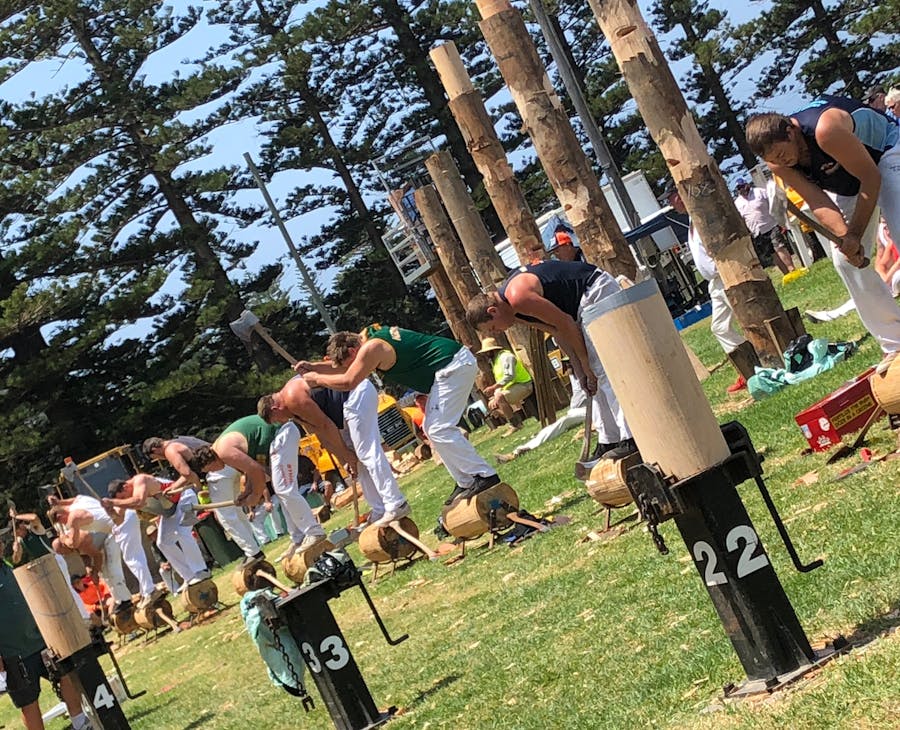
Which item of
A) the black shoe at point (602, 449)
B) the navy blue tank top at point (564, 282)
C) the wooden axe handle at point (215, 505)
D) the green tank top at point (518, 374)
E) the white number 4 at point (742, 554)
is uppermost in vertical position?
the navy blue tank top at point (564, 282)

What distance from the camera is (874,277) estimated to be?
24.9ft

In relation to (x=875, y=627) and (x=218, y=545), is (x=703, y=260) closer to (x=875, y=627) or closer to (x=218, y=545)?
(x=875, y=627)

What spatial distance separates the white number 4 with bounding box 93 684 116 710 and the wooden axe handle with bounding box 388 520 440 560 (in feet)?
11.1

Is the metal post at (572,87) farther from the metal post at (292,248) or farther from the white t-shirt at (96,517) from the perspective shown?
the metal post at (292,248)

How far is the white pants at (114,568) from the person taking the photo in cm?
1743

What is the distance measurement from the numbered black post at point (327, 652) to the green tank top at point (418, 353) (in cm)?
459

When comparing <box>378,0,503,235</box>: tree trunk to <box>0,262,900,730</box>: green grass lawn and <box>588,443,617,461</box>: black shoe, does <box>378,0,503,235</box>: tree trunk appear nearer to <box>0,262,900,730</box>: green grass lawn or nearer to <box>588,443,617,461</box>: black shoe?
<box>0,262,900,730</box>: green grass lawn

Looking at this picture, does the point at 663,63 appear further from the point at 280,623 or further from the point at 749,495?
the point at 280,623

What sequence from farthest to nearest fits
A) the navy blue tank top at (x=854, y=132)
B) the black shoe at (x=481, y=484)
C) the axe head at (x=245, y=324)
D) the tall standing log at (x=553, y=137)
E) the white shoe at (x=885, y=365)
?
the tall standing log at (x=553, y=137) < the axe head at (x=245, y=324) < the black shoe at (x=481, y=484) < the white shoe at (x=885, y=365) < the navy blue tank top at (x=854, y=132)

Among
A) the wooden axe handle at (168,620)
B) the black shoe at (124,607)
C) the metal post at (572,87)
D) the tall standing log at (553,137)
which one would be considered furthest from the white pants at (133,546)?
the metal post at (572,87)

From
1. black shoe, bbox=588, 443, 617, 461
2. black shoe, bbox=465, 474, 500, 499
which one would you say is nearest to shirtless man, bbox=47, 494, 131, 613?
black shoe, bbox=465, 474, 500, 499

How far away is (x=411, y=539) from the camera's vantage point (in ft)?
36.6

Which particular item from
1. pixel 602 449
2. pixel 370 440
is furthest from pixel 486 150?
pixel 602 449

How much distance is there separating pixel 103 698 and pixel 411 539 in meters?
3.62
